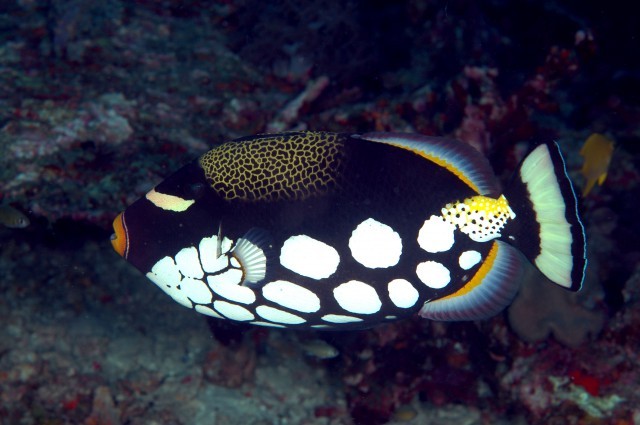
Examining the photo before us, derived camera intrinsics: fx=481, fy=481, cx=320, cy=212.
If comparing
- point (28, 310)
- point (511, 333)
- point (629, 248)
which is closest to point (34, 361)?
point (28, 310)

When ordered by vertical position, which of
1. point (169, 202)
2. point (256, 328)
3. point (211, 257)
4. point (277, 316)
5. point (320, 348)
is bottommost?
point (256, 328)

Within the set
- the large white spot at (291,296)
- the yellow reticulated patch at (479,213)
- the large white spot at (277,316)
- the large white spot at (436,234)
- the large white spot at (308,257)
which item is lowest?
the large white spot at (277,316)

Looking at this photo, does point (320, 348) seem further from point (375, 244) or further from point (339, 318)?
point (375, 244)

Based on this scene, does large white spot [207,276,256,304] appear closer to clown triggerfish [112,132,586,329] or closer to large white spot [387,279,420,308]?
clown triggerfish [112,132,586,329]

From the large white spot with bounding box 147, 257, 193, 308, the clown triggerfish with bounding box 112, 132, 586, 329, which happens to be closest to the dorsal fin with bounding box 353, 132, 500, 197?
the clown triggerfish with bounding box 112, 132, 586, 329

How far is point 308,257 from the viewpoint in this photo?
97.6 inches

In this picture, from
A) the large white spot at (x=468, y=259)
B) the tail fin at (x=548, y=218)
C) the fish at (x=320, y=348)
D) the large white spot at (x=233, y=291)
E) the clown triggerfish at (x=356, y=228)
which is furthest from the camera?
the fish at (x=320, y=348)

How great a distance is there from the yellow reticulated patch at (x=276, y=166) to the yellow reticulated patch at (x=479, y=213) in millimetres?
607

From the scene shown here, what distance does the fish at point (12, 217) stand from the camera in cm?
374

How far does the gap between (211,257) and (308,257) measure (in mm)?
517

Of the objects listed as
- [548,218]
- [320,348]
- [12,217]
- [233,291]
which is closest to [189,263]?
[233,291]

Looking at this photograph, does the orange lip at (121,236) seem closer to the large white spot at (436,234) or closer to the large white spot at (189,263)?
the large white spot at (189,263)

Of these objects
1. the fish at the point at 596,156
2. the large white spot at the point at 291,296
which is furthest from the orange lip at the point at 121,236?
the fish at the point at 596,156

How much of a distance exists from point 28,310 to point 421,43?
5103mm
